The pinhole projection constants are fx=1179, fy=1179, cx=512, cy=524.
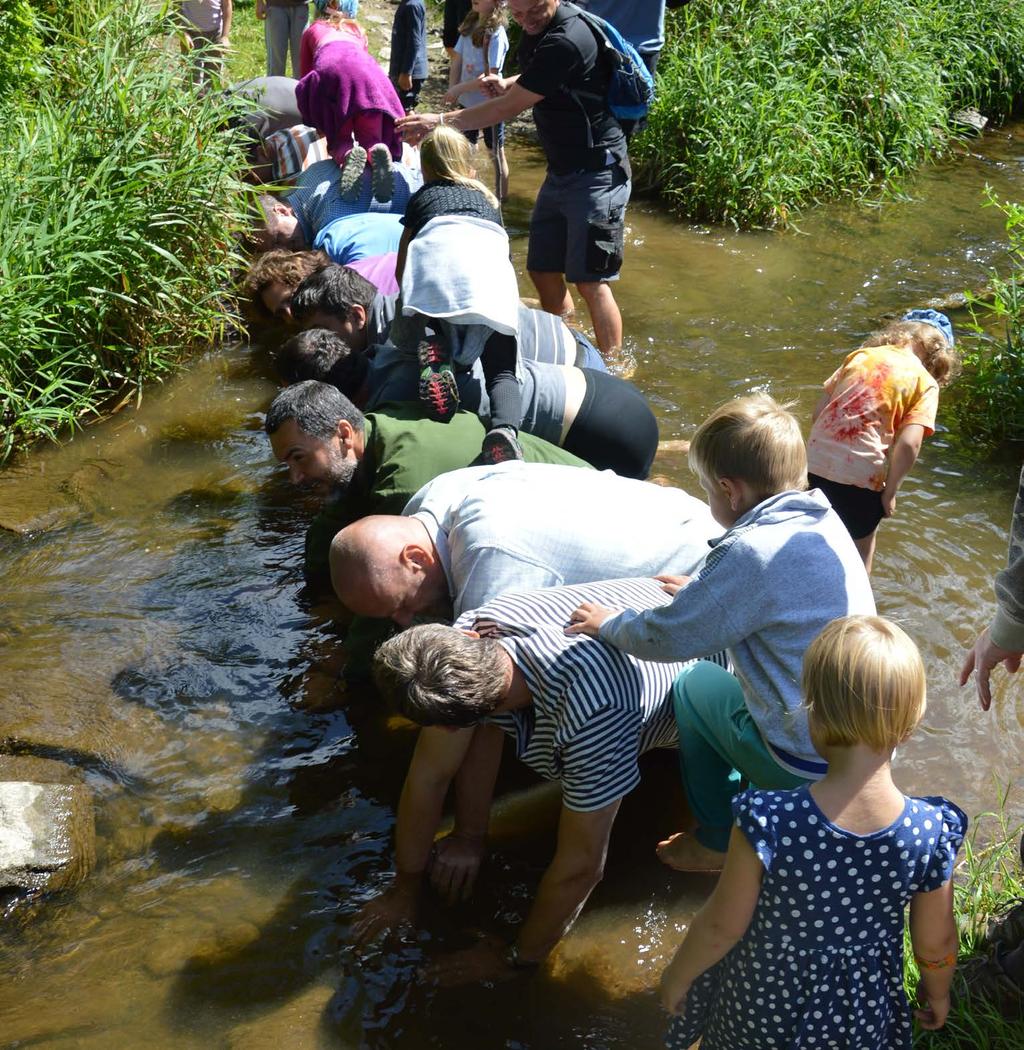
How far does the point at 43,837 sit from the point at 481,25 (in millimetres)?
5850

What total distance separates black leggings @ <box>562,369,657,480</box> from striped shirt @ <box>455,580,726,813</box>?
4.84 ft

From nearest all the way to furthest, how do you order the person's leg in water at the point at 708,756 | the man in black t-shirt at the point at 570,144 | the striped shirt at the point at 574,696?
1. the striped shirt at the point at 574,696
2. the person's leg in water at the point at 708,756
3. the man in black t-shirt at the point at 570,144

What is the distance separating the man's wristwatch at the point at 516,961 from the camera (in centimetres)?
288

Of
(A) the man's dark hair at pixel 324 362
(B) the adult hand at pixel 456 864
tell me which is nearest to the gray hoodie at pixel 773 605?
(B) the adult hand at pixel 456 864

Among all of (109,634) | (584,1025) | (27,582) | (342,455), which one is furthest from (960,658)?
(27,582)

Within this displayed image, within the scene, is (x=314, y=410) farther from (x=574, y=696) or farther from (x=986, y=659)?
(x=986, y=659)

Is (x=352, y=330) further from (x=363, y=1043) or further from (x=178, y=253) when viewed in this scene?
(x=363, y=1043)

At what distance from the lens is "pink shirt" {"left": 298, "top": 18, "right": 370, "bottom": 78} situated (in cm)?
673

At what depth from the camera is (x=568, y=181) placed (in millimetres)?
5332

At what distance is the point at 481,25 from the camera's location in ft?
24.2

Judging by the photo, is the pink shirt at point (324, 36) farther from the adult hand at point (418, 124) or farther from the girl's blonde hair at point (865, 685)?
the girl's blonde hair at point (865, 685)

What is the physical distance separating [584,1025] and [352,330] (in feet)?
9.31

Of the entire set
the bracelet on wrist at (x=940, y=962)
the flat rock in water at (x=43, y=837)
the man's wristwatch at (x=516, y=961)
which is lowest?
the flat rock in water at (x=43, y=837)

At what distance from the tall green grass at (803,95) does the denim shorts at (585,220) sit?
8.68 ft
